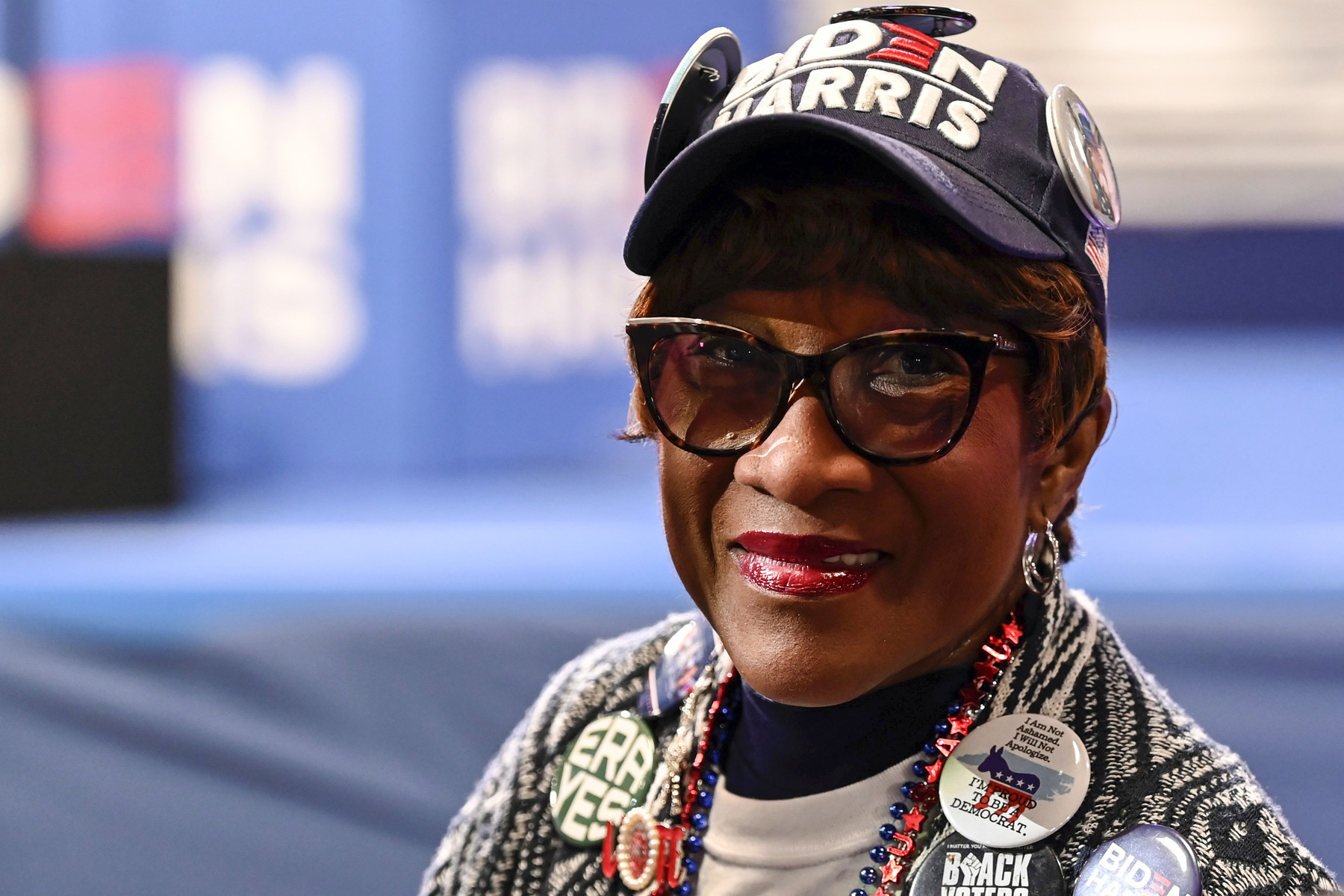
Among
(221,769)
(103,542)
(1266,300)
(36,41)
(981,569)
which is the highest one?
(36,41)

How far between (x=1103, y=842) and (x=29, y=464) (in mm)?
2446

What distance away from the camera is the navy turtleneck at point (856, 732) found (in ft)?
3.09

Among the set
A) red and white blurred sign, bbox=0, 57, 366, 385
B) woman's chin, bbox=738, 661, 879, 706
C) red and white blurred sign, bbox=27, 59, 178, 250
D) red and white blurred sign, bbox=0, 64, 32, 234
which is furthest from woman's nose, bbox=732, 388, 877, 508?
red and white blurred sign, bbox=0, 64, 32, 234

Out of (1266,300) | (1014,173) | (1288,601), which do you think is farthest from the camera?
(1266,300)

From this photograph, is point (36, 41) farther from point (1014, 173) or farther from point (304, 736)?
point (1014, 173)

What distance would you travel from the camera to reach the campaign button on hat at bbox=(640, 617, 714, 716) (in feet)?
3.67

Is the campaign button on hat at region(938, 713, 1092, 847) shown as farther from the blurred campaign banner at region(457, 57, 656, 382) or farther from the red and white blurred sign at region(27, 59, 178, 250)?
the red and white blurred sign at region(27, 59, 178, 250)

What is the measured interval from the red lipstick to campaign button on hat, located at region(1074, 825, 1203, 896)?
0.74ft

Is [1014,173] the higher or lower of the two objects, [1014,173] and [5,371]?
the higher

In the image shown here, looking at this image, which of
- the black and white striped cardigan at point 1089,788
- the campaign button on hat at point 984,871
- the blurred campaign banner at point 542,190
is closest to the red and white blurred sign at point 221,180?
the blurred campaign banner at point 542,190

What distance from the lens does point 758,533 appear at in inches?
34.5

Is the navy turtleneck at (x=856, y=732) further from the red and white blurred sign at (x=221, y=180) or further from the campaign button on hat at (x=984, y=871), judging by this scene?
the red and white blurred sign at (x=221, y=180)

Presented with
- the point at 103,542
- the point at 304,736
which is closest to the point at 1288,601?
the point at 304,736

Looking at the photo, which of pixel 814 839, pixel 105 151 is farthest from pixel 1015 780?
pixel 105 151
